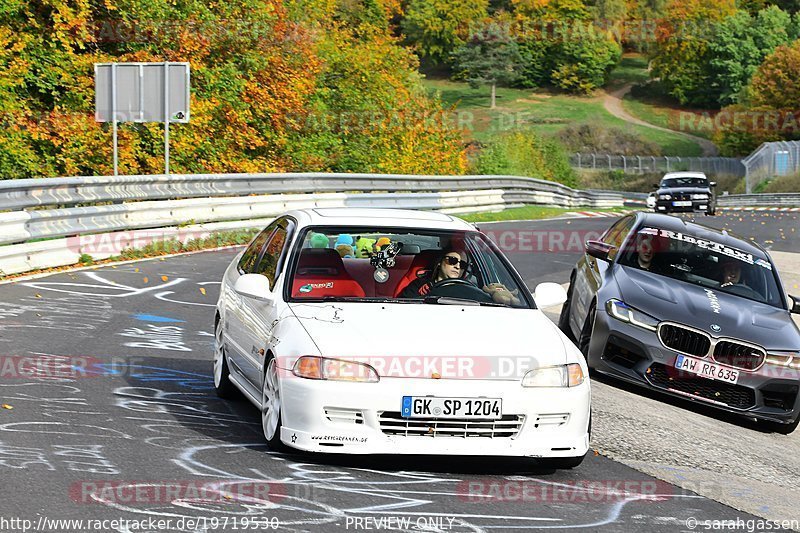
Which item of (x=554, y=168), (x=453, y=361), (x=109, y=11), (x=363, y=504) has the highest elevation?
(x=109, y=11)

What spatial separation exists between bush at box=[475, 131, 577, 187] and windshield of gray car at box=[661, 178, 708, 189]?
384 inches

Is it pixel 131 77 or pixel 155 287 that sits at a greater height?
pixel 131 77

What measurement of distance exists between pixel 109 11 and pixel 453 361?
967 inches

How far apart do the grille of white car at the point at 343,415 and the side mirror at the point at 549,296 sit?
1.77m

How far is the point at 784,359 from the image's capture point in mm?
10086

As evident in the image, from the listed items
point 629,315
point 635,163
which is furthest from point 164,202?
point 635,163

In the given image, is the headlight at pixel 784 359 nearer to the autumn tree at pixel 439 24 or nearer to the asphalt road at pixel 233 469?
the asphalt road at pixel 233 469

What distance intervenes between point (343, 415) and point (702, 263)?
5869 mm

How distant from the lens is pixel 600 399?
31.2ft

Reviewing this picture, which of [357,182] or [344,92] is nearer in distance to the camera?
[357,182]

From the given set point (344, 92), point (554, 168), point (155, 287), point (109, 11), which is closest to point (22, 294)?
point (155, 287)

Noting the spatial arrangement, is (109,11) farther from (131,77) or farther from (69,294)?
(69,294)

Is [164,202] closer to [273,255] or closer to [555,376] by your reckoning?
[273,255]
